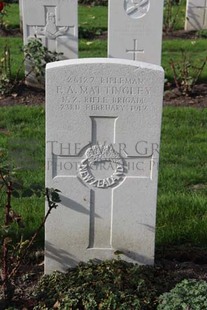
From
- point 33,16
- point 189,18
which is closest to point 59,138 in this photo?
point 33,16

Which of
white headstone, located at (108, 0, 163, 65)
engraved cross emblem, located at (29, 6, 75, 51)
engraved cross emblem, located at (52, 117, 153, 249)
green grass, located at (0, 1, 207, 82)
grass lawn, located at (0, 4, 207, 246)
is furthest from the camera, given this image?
green grass, located at (0, 1, 207, 82)

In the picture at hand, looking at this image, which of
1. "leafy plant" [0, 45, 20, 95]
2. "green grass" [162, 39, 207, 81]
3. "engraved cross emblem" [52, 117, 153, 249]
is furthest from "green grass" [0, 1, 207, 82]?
"engraved cross emblem" [52, 117, 153, 249]

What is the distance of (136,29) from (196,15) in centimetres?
464

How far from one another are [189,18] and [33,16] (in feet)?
16.5

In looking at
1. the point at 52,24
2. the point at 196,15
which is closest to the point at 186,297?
the point at 52,24

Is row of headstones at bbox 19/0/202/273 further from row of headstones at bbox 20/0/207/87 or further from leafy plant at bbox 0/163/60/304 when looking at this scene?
row of headstones at bbox 20/0/207/87

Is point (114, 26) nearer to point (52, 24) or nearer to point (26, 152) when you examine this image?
point (52, 24)

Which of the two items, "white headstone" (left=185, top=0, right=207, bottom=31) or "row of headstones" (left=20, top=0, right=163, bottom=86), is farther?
"white headstone" (left=185, top=0, right=207, bottom=31)

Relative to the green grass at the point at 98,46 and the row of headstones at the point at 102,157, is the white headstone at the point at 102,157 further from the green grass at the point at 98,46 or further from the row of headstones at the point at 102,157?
the green grass at the point at 98,46

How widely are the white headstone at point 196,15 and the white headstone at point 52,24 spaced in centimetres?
465

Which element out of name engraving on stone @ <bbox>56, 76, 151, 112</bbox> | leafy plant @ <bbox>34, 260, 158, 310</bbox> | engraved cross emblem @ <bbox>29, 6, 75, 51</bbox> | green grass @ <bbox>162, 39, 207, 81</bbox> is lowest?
leafy plant @ <bbox>34, 260, 158, 310</bbox>

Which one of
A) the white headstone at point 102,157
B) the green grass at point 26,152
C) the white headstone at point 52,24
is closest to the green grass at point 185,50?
the white headstone at point 52,24

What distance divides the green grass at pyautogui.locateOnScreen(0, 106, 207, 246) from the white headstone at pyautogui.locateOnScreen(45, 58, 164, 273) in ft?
1.13

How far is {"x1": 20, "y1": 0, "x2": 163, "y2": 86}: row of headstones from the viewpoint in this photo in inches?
279
